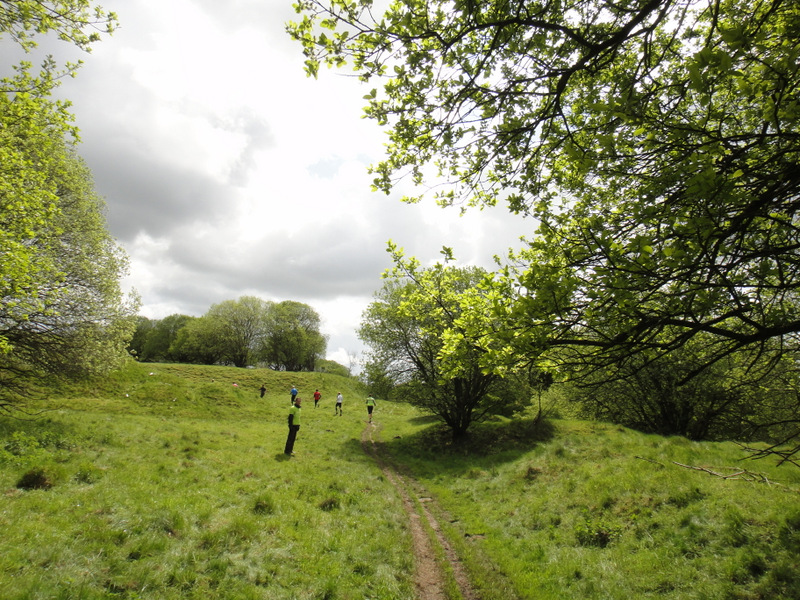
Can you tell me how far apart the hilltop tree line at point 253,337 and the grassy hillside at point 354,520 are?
6682cm

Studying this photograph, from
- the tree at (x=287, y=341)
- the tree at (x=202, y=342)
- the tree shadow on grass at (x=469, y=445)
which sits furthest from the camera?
the tree at (x=287, y=341)

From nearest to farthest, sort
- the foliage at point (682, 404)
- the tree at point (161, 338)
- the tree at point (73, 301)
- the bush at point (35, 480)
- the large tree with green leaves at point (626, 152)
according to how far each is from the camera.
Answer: the large tree with green leaves at point (626, 152), the bush at point (35, 480), the tree at point (73, 301), the foliage at point (682, 404), the tree at point (161, 338)

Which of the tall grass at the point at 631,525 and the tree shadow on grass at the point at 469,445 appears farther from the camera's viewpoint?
the tree shadow on grass at the point at 469,445

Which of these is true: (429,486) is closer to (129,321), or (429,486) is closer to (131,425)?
(131,425)

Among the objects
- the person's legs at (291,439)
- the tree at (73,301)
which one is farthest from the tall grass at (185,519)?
the tree at (73,301)

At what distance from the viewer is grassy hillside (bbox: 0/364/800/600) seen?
6082 millimetres

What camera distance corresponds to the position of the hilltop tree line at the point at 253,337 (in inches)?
3110

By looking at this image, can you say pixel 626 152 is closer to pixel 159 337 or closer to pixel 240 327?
pixel 240 327

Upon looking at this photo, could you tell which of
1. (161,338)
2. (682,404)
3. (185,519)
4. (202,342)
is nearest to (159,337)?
(161,338)

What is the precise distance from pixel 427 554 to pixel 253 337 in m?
80.2

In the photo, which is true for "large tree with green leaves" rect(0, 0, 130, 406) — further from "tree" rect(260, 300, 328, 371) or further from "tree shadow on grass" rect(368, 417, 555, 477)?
"tree" rect(260, 300, 328, 371)

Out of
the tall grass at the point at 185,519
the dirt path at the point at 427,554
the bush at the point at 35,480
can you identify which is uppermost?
the bush at the point at 35,480

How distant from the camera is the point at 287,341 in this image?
82.8 m

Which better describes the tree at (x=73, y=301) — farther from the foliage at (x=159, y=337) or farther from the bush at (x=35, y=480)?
the foliage at (x=159, y=337)
